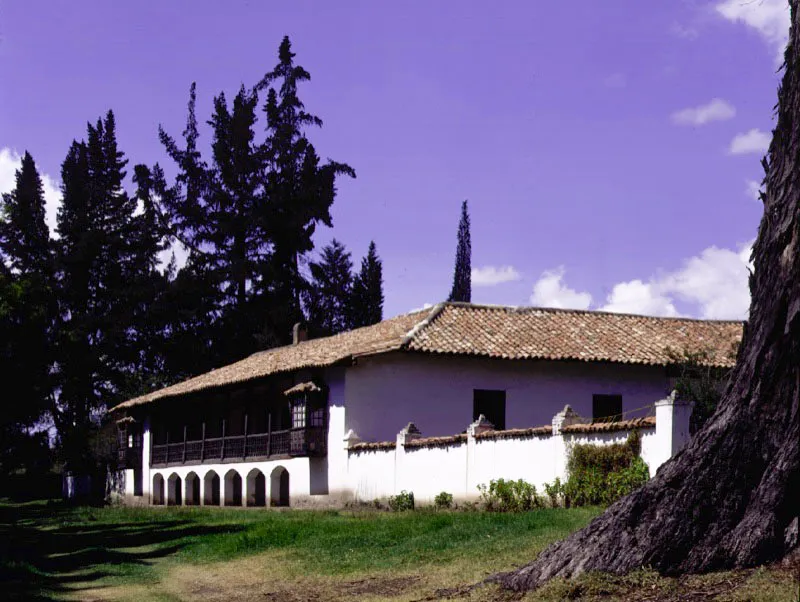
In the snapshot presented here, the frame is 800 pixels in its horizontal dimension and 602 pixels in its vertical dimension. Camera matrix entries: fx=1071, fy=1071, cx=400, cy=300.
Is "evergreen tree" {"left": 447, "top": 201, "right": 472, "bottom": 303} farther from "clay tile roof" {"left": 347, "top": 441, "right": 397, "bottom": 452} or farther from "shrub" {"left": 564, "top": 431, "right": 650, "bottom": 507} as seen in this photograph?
"shrub" {"left": 564, "top": 431, "right": 650, "bottom": 507}

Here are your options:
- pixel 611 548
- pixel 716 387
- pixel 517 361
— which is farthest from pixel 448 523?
pixel 517 361

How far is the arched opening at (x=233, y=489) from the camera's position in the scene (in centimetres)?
3352

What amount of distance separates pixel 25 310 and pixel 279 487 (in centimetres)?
1560

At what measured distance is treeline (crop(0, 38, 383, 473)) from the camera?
155 ft

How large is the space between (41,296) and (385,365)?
1028 inches

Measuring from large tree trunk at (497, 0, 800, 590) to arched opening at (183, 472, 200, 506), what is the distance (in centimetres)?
2876

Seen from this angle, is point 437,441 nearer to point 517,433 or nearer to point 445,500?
point 445,500

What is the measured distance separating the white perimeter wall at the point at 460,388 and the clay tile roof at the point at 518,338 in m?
0.47

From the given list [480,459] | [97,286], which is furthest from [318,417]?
[97,286]

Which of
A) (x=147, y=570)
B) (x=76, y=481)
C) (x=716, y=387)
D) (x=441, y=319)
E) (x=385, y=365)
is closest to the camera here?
(x=147, y=570)

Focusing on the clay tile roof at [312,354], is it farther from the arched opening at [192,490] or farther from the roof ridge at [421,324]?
the arched opening at [192,490]

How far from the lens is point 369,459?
976 inches

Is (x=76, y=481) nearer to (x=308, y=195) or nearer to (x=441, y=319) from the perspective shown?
(x=308, y=195)

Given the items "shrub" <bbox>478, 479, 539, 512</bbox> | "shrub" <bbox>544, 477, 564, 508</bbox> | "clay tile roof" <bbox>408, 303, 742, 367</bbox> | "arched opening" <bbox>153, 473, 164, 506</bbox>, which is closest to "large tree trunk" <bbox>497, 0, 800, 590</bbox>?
"shrub" <bbox>544, 477, 564, 508</bbox>
